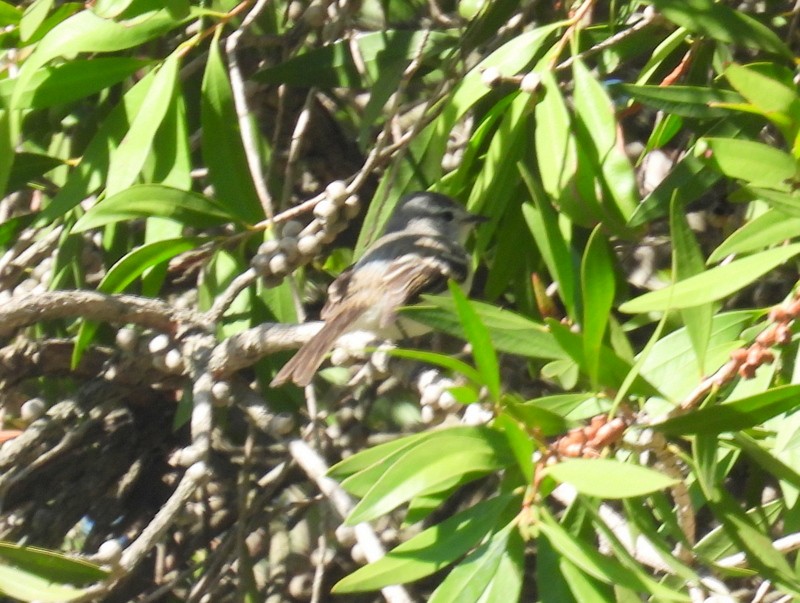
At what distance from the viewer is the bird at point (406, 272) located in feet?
9.53

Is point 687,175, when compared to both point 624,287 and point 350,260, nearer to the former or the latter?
point 624,287

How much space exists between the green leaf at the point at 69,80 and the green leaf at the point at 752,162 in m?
1.27

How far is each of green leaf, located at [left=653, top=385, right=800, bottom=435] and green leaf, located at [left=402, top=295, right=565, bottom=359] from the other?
0.31m

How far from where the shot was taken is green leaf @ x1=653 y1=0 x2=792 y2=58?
2.11 m

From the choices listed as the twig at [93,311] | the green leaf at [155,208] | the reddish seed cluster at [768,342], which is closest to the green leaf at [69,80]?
the green leaf at [155,208]

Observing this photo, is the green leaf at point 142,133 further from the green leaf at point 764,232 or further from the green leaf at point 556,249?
the green leaf at point 764,232

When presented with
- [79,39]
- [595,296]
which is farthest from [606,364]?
[79,39]

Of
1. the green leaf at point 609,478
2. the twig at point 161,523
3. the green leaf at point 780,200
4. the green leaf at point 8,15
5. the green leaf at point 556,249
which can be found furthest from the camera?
the green leaf at point 8,15

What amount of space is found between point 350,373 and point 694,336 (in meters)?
1.33

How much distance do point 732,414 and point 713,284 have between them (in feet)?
0.72

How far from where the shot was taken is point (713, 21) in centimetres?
213

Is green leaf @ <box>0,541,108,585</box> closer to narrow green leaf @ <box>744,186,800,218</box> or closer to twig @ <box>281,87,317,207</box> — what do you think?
twig @ <box>281,87,317,207</box>

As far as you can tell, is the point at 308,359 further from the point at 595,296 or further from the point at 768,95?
the point at 768,95

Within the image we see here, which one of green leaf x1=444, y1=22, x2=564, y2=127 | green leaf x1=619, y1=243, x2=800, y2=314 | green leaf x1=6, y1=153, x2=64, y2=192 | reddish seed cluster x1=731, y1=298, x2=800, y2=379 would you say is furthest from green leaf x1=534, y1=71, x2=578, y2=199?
green leaf x1=6, y1=153, x2=64, y2=192
